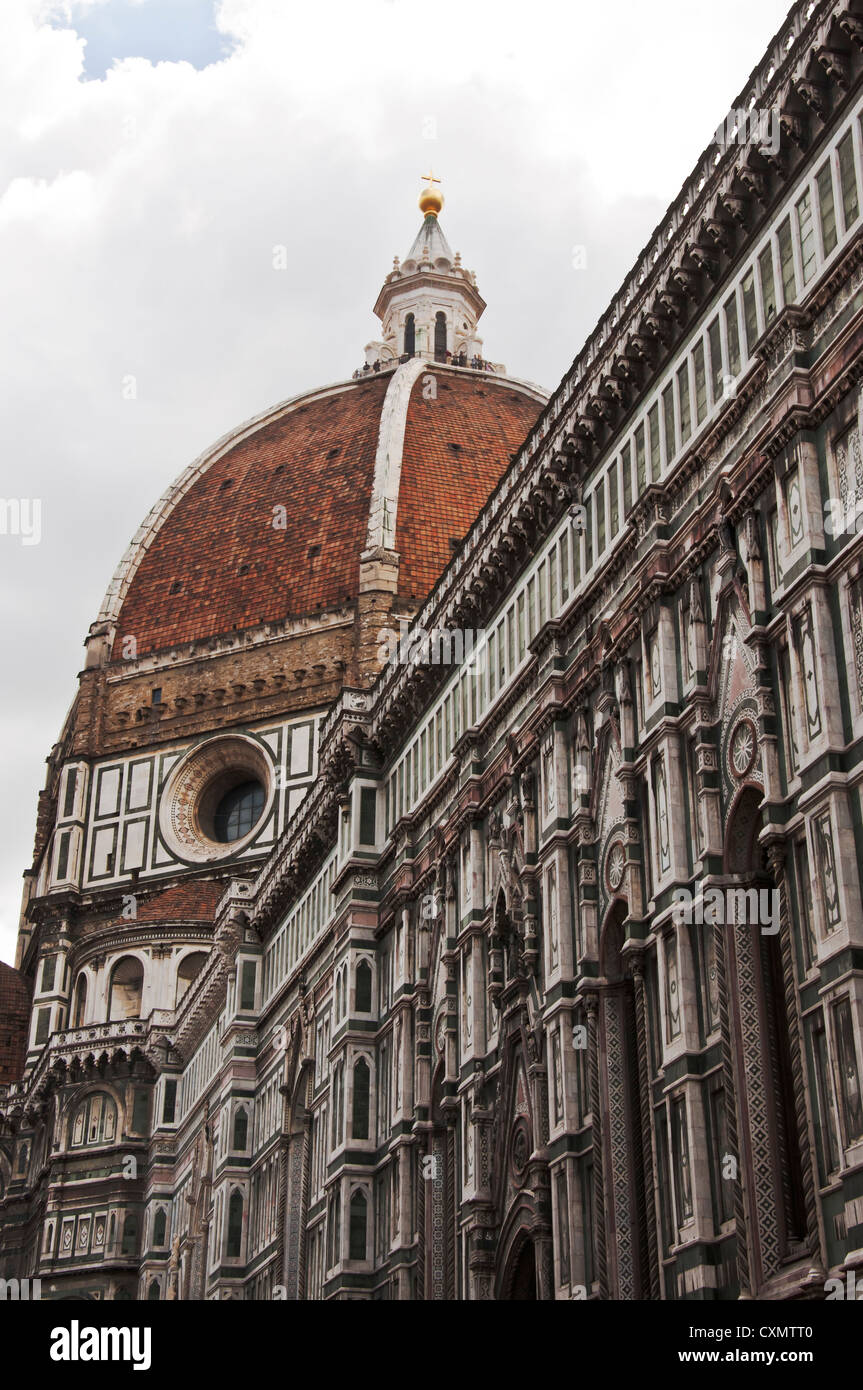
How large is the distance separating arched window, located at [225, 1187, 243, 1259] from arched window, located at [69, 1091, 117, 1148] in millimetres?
16716

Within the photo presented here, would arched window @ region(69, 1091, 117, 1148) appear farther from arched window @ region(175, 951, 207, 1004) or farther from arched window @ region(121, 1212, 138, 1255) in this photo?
arched window @ region(175, 951, 207, 1004)

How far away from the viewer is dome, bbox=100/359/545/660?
3002 inches

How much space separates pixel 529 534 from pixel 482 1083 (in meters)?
9.61

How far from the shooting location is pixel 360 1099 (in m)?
37.8

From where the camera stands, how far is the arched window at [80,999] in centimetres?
6881

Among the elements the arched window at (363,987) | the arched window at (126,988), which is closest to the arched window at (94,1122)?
the arched window at (126,988)

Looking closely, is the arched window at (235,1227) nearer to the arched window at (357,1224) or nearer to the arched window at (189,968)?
the arched window at (357,1224)

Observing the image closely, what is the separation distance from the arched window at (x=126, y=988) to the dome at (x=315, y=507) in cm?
1466

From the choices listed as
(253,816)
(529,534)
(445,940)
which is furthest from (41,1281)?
(529,534)

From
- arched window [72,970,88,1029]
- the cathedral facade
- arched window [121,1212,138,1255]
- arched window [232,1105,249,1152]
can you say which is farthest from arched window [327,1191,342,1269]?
arched window [72,970,88,1029]

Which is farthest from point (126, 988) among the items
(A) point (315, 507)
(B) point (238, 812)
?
(A) point (315, 507)

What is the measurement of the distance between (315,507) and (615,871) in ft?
178

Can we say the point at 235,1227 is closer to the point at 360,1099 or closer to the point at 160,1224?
the point at 360,1099
